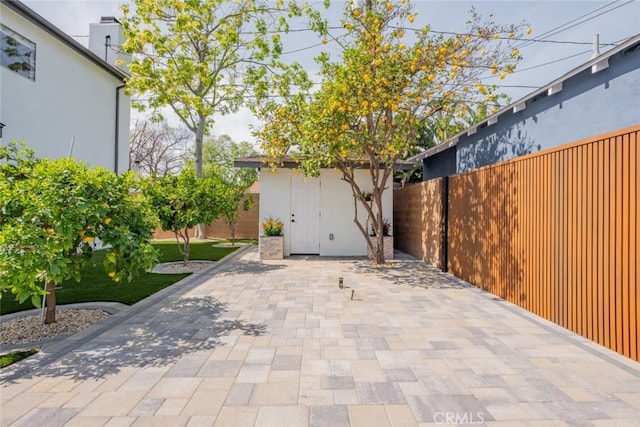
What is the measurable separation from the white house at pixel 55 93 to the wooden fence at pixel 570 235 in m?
7.70

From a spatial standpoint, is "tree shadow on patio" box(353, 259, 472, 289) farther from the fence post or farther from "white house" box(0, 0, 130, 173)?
"white house" box(0, 0, 130, 173)

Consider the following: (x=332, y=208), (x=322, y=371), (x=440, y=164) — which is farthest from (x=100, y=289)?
(x=440, y=164)

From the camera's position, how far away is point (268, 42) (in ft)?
47.6

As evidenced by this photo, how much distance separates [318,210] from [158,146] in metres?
20.4

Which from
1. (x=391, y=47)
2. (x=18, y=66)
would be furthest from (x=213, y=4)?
(x=391, y=47)

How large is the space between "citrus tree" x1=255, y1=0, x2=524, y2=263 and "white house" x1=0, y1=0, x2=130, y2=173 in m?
4.95

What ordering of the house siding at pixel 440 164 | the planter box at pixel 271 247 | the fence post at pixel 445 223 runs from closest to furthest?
the fence post at pixel 445 223, the planter box at pixel 271 247, the house siding at pixel 440 164

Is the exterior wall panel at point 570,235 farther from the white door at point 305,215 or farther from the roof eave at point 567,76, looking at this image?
the white door at point 305,215

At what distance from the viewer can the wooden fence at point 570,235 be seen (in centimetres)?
334

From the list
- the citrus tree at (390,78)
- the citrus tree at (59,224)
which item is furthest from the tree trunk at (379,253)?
the citrus tree at (59,224)

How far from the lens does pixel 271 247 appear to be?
10.2 meters

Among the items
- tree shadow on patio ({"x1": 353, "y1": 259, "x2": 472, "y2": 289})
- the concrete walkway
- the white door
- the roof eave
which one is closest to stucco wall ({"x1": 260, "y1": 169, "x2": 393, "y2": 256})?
the white door

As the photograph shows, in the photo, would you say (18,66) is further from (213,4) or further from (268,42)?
(268,42)

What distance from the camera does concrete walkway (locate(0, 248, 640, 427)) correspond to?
2.49 m
